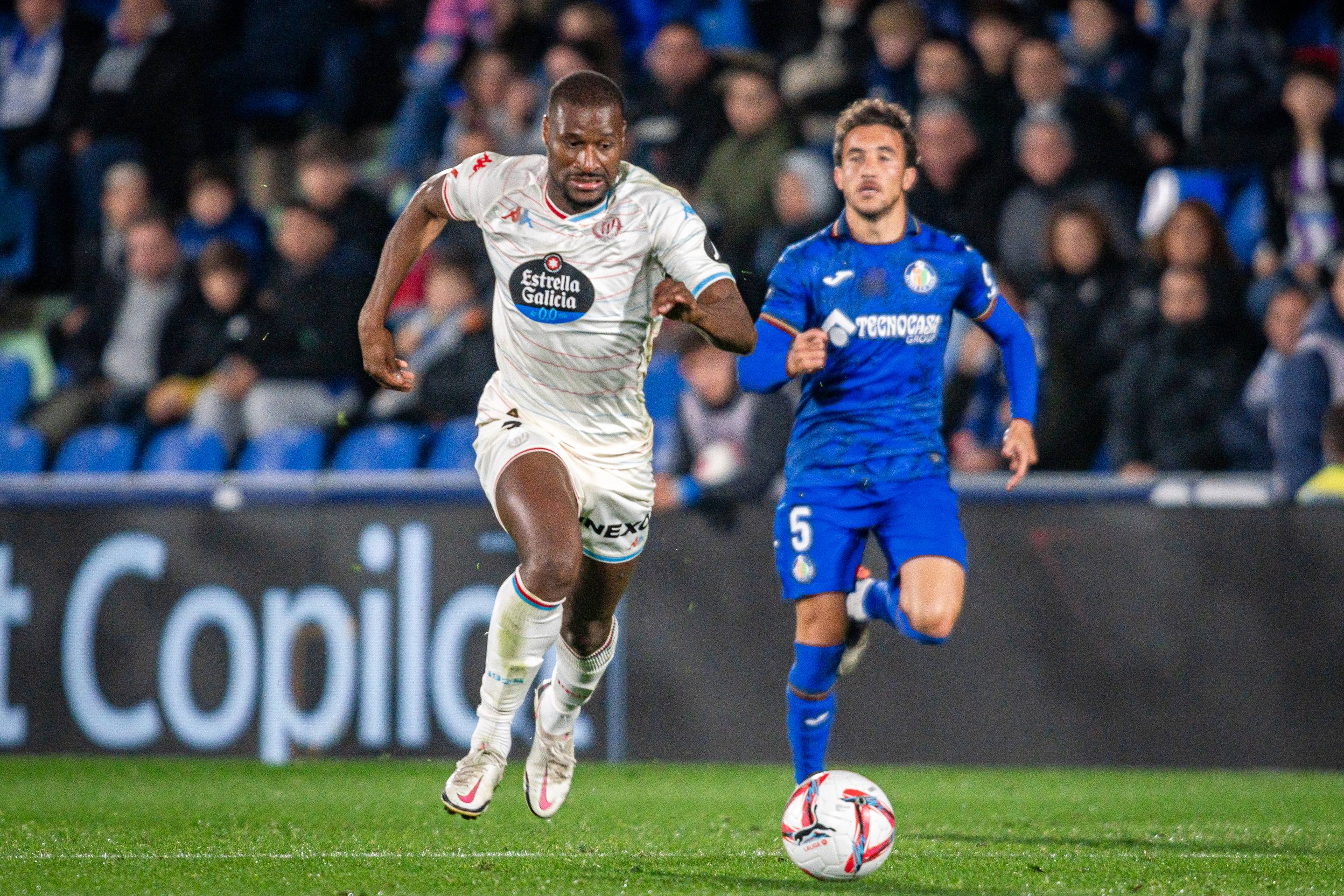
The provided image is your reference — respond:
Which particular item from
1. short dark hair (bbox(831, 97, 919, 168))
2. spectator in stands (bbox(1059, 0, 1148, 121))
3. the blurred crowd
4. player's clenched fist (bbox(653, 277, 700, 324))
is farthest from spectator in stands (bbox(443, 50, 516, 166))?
player's clenched fist (bbox(653, 277, 700, 324))

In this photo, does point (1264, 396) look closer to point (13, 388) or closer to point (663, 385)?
point (663, 385)

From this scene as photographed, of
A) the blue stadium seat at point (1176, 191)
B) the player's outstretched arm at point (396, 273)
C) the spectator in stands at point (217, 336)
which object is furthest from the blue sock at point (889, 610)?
the spectator in stands at point (217, 336)

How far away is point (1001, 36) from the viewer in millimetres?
10594

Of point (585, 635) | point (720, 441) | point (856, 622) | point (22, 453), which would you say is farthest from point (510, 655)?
point (22, 453)

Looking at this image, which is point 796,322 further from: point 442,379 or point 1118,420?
point 442,379

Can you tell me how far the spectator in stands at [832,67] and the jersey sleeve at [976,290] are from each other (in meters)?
4.73

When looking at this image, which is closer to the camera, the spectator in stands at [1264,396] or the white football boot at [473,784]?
the white football boot at [473,784]

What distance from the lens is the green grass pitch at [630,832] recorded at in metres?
5.06

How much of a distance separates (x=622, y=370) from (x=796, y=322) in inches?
29.2

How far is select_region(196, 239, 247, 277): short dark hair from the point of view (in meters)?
11.0

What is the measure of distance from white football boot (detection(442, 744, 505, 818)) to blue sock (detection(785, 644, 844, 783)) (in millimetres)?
1273

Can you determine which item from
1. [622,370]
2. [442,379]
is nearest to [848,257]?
[622,370]

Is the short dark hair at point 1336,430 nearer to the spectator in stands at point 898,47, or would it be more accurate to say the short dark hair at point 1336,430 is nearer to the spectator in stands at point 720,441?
the spectator in stands at point 720,441

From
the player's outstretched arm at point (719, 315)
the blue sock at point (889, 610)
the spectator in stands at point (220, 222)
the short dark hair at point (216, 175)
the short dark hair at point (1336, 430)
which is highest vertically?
the short dark hair at point (216, 175)
